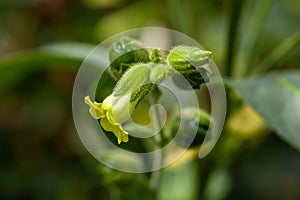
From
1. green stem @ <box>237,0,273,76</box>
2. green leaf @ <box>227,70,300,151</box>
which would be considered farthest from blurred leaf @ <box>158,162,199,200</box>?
green leaf @ <box>227,70,300,151</box>

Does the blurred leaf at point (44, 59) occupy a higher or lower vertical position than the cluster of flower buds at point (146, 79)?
lower

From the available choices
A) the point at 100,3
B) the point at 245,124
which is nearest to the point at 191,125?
the point at 245,124

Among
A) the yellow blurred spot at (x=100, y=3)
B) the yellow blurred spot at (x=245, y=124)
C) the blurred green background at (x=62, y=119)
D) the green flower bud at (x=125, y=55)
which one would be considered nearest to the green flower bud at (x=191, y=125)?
the green flower bud at (x=125, y=55)

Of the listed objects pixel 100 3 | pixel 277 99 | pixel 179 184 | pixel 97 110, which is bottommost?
pixel 179 184

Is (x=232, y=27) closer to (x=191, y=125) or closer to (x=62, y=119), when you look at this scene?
(x=191, y=125)

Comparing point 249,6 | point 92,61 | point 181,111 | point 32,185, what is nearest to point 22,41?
point 32,185

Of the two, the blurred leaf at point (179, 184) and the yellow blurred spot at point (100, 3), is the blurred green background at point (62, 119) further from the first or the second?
the blurred leaf at point (179, 184)

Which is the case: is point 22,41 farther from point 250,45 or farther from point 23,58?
point 250,45
